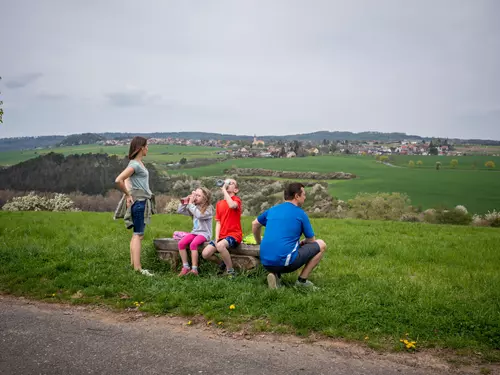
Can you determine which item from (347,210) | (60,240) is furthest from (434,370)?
(347,210)

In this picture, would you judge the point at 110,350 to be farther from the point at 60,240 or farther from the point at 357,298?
the point at 60,240

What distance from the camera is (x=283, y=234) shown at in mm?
6289

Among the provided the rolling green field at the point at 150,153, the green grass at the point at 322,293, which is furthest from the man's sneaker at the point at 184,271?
the rolling green field at the point at 150,153

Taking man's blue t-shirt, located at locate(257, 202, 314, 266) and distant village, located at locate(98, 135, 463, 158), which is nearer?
man's blue t-shirt, located at locate(257, 202, 314, 266)

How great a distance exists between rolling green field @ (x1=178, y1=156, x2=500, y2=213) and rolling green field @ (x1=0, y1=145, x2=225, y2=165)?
2760 mm

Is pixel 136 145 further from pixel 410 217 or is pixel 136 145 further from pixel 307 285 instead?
pixel 410 217

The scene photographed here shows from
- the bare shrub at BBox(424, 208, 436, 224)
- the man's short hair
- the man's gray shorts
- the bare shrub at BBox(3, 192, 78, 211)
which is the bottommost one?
the bare shrub at BBox(3, 192, 78, 211)

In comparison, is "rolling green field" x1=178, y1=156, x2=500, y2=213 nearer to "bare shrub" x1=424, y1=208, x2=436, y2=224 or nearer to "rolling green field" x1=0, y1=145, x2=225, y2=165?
"rolling green field" x1=0, y1=145, x2=225, y2=165

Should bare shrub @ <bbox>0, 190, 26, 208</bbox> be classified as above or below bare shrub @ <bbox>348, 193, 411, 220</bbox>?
below

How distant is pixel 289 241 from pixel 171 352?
2500 mm

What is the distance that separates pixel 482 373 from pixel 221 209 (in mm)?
4542

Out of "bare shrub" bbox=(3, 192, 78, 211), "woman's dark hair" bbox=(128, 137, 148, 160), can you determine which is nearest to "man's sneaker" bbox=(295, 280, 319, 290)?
"woman's dark hair" bbox=(128, 137, 148, 160)

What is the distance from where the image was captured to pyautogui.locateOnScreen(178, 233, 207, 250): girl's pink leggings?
731cm

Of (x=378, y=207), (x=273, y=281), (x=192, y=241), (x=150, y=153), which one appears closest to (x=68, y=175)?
(x=150, y=153)
